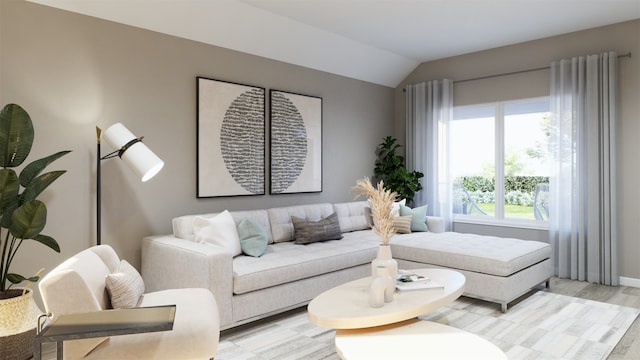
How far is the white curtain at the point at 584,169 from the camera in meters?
4.48

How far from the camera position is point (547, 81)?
5.04 m

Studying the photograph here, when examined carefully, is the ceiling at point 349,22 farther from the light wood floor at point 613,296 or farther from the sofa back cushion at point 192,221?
the light wood floor at point 613,296

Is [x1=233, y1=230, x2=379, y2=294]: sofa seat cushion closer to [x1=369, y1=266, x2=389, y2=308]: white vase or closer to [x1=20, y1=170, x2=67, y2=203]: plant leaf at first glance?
[x1=369, y1=266, x2=389, y2=308]: white vase

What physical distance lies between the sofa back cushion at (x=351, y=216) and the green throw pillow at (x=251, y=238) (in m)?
1.41

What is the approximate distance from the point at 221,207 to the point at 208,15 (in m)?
1.86

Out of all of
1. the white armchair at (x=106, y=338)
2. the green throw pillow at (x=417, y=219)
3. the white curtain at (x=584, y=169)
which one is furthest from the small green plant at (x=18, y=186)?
the white curtain at (x=584, y=169)

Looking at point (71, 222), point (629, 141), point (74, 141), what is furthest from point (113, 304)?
point (629, 141)

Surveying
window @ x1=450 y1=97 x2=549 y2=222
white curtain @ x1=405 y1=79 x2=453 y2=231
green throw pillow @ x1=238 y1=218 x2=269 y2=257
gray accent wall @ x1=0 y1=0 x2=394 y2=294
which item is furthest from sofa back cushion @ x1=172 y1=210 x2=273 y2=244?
window @ x1=450 y1=97 x2=549 y2=222

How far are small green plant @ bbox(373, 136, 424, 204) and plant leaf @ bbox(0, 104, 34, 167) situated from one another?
4.31 m

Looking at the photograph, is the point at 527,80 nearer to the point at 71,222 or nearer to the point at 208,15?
the point at 208,15

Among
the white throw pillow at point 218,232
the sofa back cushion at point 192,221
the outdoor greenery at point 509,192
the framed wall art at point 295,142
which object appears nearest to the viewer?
the white throw pillow at point 218,232

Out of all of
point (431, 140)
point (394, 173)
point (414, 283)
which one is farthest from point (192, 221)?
point (431, 140)

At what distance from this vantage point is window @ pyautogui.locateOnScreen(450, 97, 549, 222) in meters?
5.18

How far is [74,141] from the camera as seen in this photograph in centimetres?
332
